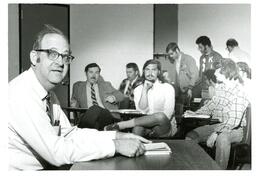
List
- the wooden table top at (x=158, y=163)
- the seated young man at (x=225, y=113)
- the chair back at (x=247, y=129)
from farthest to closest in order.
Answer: the seated young man at (x=225, y=113)
the chair back at (x=247, y=129)
the wooden table top at (x=158, y=163)

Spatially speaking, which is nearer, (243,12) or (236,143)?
(243,12)

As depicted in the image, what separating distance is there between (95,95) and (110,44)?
36cm

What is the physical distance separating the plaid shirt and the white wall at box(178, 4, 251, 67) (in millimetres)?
242

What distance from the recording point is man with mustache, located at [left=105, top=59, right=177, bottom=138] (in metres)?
2.30

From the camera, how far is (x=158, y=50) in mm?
2361

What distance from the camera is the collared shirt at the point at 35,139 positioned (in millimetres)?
1333

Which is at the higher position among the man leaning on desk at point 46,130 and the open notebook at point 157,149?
the man leaning on desk at point 46,130

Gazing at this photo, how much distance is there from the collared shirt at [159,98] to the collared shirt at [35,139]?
2.89ft

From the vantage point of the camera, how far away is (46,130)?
1.36 meters

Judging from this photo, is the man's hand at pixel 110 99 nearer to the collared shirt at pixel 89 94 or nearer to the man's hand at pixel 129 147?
the collared shirt at pixel 89 94

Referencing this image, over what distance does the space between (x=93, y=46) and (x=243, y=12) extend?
0.98 meters

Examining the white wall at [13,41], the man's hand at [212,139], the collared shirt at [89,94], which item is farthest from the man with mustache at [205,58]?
the white wall at [13,41]
